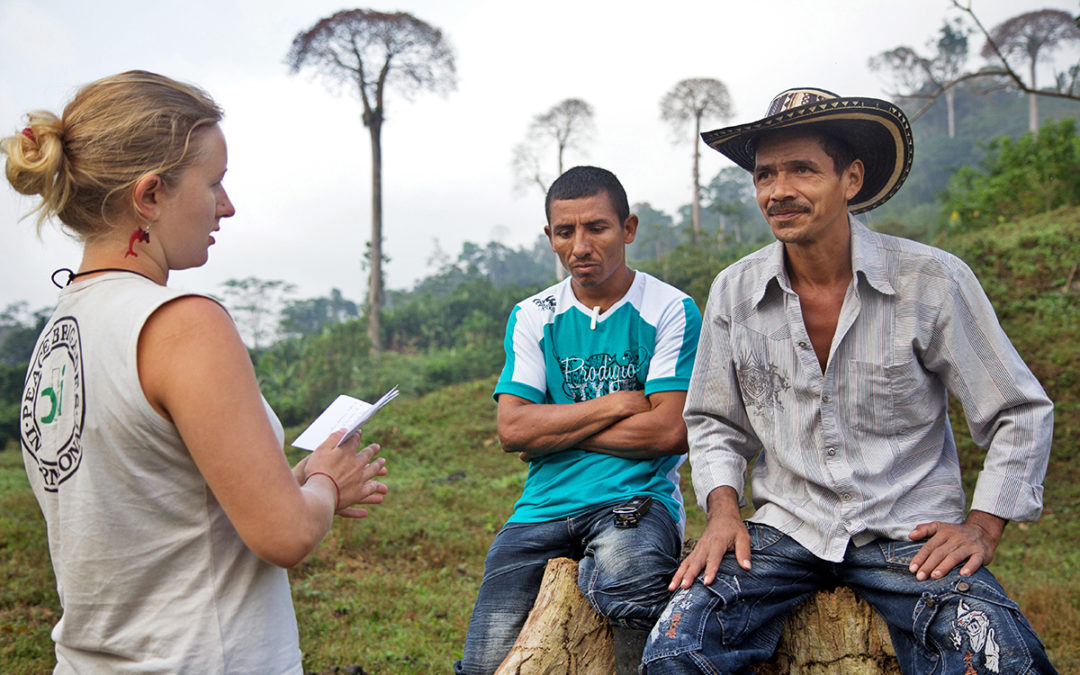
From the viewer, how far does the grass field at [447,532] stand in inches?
184

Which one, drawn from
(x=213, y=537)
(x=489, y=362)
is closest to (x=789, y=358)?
(x=213, y=537)

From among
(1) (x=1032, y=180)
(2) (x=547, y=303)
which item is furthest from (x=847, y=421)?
(1) (x=1032, y=180)

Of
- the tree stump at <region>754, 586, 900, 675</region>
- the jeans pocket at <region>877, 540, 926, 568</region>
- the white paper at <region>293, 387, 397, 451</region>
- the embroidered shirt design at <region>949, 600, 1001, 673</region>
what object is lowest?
the tree stump at <region>754, 586, 900, 675</region>

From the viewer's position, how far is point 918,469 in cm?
246

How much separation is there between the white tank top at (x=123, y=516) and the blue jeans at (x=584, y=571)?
1.24 m

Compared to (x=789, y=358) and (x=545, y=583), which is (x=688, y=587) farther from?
(x=789, y=358)

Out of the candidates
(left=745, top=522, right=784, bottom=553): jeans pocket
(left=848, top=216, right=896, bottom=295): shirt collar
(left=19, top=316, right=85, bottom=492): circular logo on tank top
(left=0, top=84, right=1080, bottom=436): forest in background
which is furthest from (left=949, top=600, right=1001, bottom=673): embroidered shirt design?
(left=0, top=84, right=1080, bottom=436): forest in background

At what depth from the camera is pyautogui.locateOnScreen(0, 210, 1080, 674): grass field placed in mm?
4668

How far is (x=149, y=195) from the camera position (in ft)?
Answer: 5.15

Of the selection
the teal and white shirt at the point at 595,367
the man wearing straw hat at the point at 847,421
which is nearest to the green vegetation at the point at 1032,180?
the teal and white shirt at the point at 595,367

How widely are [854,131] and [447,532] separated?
17.3ft

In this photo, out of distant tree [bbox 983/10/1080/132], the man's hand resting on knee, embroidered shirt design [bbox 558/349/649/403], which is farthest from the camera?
distant tree [bbox 983/10/1080/132]

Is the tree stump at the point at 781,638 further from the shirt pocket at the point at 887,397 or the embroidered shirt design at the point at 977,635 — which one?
the shirt pocket at the point at 887,397

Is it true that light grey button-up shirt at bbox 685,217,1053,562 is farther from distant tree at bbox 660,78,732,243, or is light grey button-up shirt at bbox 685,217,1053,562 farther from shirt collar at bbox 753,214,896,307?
distant tree at bbox 660,78,732,243
